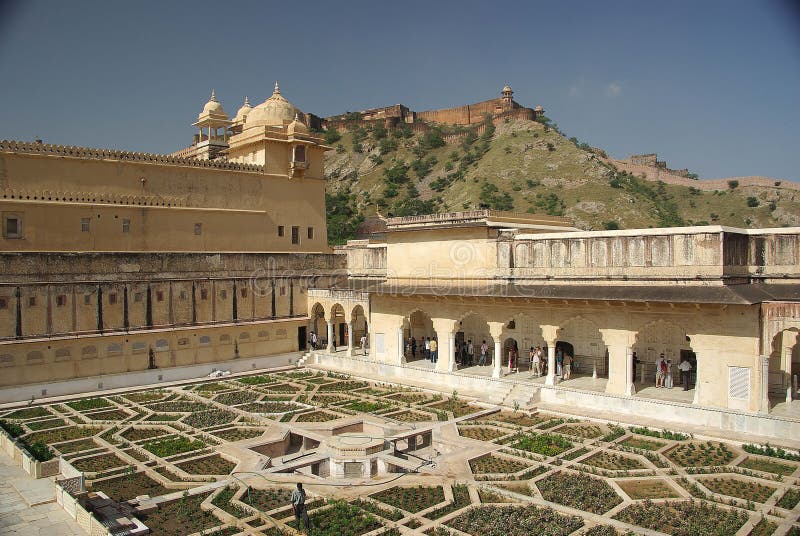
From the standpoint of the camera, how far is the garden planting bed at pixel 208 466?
14.2m

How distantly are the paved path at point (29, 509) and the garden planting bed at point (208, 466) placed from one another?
2.73 m

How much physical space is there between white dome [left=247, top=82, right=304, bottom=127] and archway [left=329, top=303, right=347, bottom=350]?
31.0 feet

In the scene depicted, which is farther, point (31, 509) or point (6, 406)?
point (6, 406)

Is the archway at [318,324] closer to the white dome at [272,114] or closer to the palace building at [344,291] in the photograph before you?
the palace building at [344,291]

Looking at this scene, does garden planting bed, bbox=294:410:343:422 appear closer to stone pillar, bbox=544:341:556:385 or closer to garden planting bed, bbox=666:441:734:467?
stone pillar, bbox=544:341:556:385

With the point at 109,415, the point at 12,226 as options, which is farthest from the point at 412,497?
the point at 12,226

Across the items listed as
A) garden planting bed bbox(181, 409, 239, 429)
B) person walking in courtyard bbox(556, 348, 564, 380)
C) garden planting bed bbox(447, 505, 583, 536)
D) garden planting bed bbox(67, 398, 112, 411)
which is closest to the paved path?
garden planting bed bbox(181, 409, 239, 429)

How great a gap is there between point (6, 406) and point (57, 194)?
7.96m

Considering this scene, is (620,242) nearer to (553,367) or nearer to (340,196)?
(553,367)

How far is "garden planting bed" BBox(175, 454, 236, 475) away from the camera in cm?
1419

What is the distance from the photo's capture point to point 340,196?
272 feet

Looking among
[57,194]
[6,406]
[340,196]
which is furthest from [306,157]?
[340,196]

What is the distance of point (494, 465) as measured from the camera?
14430 mm

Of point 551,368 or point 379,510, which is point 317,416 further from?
point 551,368
